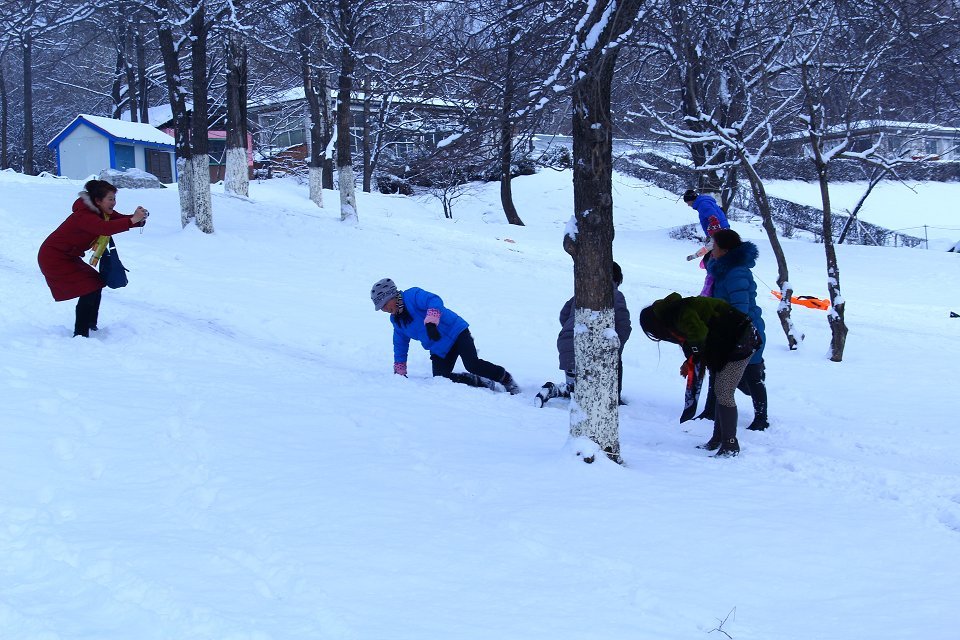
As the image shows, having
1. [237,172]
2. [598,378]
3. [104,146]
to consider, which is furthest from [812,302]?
[104,146]

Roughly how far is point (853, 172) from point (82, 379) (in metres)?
34.8

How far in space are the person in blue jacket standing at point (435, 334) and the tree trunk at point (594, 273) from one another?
2406 mm

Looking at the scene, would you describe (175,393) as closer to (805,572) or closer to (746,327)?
(746,327)

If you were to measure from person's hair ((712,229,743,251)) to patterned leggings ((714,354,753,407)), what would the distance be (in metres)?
1.17

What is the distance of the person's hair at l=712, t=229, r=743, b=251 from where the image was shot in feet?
20.0

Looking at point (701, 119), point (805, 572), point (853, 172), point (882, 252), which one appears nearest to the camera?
point (805, 572)

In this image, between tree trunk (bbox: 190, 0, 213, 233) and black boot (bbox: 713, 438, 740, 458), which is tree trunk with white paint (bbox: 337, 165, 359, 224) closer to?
tree trunk (bbox: 190, 0, 213, 233)

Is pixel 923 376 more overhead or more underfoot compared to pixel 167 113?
more underfoot

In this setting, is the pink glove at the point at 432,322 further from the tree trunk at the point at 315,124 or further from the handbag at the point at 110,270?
the tree trunk at the point at 315,124

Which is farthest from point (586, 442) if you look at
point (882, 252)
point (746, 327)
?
point (882, 252)

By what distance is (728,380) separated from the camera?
529 cm

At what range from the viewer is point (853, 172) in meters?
34.4

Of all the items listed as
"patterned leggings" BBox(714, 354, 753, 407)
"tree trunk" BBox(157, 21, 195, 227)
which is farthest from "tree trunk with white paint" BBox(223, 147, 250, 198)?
"patterned leggings" BBox(714, 354, 753, 407)

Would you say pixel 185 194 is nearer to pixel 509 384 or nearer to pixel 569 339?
pixel 509 384
